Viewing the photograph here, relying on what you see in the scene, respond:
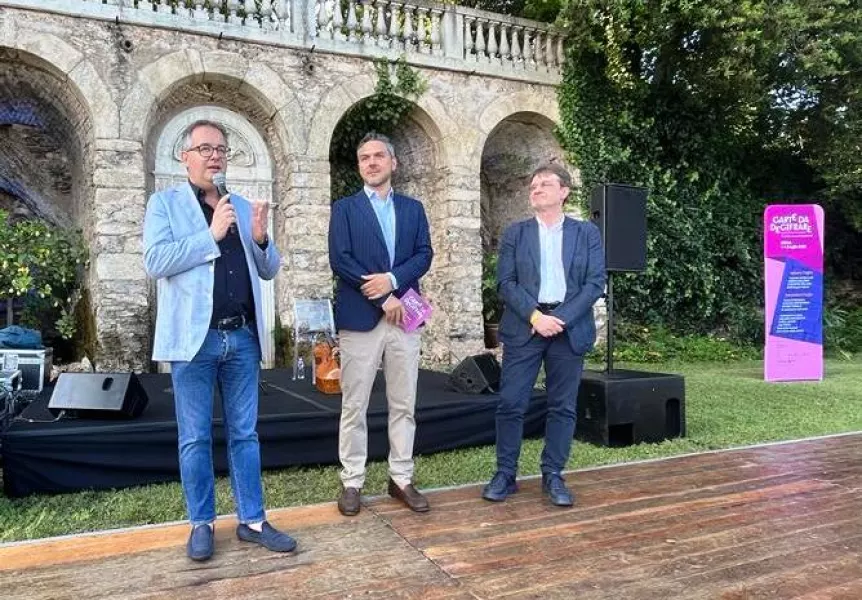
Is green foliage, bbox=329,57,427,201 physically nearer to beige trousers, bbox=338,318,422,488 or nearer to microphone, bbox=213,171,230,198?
beige trousers, bbox=338,318,422,488

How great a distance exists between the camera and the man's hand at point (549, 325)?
9.48 ft

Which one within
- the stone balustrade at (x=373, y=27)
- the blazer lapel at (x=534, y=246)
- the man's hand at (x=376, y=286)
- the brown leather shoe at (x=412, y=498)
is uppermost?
the stone balustrade at (x=373, y=27)

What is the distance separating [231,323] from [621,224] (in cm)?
316

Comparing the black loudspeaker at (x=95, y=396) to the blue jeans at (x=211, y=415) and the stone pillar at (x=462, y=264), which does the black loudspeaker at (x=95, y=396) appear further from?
the stone pillar at (x=462, y=264)

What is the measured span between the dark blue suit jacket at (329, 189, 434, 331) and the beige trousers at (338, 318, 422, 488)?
8 cm

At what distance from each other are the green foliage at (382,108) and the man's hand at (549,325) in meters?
5.67

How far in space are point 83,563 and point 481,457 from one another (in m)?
2.41

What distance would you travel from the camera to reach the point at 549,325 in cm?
289

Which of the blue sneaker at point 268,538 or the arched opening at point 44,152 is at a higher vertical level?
the arched opening at point 44,152

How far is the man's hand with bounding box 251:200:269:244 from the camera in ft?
7.32

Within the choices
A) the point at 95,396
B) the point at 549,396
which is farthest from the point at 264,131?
the point at 549,396

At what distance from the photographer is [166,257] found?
7.25 ft

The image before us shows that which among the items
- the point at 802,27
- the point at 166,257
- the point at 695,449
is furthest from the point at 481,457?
the point at 802,27

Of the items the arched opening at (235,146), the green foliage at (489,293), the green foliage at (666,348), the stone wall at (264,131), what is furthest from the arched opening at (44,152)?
the green foliage at (666,348)
